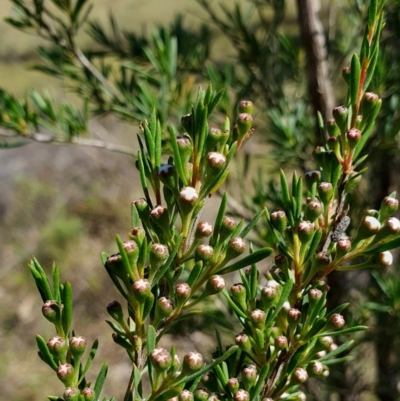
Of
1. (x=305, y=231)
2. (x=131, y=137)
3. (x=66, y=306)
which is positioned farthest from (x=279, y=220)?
(x=131, y=137)

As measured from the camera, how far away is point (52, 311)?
266 millimetres

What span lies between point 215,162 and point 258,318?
101 millimetres

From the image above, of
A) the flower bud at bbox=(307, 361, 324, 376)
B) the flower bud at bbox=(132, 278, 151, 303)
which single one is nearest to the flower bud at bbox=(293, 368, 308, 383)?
the flower bud at bbox=(307, 361, 324, 376)

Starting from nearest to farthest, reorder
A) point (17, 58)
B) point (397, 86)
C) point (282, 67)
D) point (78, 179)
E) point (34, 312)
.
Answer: point (397, 86) < point (282, 67) < point (34, 312) < point (78, 179) < point (17, 58)

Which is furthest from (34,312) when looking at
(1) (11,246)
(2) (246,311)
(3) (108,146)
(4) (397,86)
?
(2) (246,311)

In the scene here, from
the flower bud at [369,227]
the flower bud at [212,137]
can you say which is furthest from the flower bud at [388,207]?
the flower bud at [212,137]

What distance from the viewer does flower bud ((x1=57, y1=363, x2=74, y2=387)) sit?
0.27 m

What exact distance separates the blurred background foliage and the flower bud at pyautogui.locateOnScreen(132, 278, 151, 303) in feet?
0.91

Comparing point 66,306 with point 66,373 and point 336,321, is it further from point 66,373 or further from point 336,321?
point 336,321

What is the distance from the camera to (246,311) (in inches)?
12.4

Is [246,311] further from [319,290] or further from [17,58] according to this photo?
[17,58]

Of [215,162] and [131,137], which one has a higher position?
[215,162]

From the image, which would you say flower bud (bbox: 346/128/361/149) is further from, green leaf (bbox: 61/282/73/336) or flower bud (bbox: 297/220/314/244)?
green leaf (bbox: 61/282/73/336)

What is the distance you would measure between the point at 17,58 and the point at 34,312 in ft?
8.85
